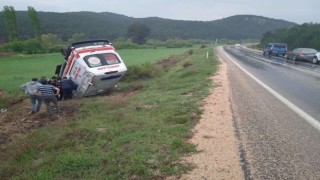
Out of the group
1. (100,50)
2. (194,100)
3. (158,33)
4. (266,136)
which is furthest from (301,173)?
(158,33)

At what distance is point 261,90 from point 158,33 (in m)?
170

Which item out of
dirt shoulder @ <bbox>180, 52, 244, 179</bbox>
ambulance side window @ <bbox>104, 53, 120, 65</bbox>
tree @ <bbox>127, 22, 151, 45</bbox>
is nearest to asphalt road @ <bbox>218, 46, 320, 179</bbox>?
Answer: dirt shoulder @ <bbox>180, 52, 244, 179</bbox>

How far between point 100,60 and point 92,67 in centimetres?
63

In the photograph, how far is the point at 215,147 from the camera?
6.61m

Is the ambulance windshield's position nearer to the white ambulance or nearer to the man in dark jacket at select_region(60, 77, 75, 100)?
the white ambulance

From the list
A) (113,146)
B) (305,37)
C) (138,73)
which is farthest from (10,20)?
(113,146)

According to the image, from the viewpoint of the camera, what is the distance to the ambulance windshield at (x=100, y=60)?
16406 millimetres

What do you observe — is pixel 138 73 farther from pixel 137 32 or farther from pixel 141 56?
pixel 137 32

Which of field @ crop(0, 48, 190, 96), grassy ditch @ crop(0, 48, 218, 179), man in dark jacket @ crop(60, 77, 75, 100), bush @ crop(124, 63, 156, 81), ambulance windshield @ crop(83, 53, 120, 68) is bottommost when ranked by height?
field @ crop(0, 48, 190, 96)

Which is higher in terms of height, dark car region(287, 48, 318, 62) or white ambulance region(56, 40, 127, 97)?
white ambulance region(56, 40, 127, 97)

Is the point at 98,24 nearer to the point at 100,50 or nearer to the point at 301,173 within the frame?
the point at 100,50

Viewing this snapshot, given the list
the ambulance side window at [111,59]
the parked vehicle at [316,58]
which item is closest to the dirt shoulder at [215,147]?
the ambulance side window at [111,59]

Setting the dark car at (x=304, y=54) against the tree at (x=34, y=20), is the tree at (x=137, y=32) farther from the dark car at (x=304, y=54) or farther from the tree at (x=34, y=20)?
the dark car at (x=304, y=54)

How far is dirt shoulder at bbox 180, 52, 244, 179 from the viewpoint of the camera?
5.46 m
